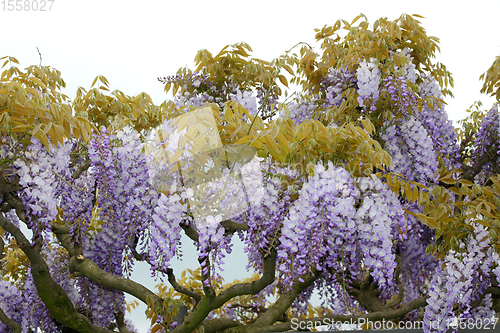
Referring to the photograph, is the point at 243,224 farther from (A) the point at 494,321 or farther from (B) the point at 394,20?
(B) the point at 394,20

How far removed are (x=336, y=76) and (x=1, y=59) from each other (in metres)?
3.38

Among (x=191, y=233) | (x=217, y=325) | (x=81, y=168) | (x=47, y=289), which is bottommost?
(x=217, y=325)

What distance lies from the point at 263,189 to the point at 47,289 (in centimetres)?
217

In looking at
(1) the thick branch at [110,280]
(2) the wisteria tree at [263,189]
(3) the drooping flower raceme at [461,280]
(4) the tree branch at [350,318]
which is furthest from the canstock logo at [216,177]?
(3) the drooping flower raceme at [461,280]

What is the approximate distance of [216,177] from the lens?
10.6 ft

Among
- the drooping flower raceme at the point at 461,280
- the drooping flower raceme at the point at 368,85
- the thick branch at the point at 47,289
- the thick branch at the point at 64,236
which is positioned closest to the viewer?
the drooping flower raceme at the point at 461,280

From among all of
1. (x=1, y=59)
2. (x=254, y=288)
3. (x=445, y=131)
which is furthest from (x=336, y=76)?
(x=1, y=59)

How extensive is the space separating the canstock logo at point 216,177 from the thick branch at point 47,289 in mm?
1594

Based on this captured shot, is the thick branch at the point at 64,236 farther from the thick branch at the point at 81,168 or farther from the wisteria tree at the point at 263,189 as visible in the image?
the thick branch at the point at 81,168

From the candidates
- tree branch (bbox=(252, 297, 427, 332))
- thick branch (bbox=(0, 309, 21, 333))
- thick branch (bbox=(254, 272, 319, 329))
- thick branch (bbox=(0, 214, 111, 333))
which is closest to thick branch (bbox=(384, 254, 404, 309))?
tree branch (bbox=(252, 297, 427, 332))

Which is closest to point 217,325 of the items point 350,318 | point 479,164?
point 350,318

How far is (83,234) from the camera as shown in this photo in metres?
4.02

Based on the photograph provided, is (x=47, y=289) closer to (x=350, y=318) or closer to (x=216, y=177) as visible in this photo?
(x=216, y=177)

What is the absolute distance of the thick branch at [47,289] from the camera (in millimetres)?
3633
